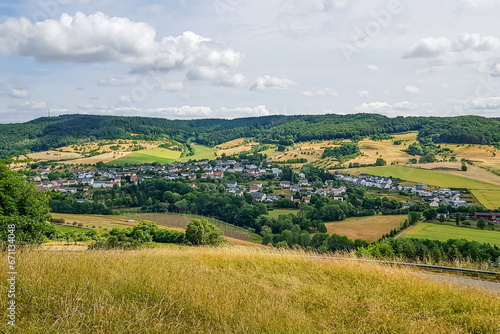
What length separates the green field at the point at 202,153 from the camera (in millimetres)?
138012

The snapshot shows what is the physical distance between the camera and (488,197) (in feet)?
178

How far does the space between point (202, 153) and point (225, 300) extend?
148132 mm

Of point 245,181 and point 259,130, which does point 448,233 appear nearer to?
point 245,181

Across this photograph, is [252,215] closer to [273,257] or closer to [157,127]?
[273,257]

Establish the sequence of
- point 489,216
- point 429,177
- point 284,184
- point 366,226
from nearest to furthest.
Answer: point 489,216 < point 366,226 < point 429,177 < point 284,184

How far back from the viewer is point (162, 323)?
3.75m

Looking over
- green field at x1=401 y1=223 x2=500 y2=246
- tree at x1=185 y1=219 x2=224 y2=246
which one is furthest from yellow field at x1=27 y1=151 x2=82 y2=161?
green field at x1=401 y1=223 x2=500 y2=246

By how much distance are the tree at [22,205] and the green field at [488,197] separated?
188 ft

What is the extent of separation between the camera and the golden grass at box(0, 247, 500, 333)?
12.5 feet

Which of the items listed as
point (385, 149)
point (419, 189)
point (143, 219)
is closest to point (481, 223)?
point (419, 189)

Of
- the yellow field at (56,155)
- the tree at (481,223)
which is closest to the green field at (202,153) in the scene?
the yellow field at (56,155)

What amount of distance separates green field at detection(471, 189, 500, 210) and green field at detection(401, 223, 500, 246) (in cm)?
1331

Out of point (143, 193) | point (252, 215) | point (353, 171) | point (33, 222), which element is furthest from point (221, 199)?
point (33, 222)

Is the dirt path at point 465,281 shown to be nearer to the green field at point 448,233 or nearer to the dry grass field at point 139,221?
the green field at point 448,233
